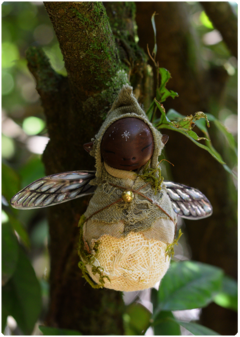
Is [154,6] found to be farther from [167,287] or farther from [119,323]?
[119,323]

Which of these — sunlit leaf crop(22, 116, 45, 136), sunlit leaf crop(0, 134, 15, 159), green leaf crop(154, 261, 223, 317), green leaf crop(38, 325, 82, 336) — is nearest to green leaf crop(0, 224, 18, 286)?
green leaf crop(38, 325, 82, 336)

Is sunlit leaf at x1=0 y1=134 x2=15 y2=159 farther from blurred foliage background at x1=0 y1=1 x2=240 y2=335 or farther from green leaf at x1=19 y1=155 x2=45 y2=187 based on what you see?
green leaf at x1=19 y1=155 x2=45 y2=187

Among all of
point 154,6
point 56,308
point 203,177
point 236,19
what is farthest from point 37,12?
point 56,308

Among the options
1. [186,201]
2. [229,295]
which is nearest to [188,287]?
[229,295]

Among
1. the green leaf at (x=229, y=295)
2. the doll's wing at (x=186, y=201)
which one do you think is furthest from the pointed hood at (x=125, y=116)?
the green leaf at (x=229, y=295)

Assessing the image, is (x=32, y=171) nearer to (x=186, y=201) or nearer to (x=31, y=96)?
(x=186, y=201)

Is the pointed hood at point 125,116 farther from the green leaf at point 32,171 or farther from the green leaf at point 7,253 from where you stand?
the green leaf at point 32,171
